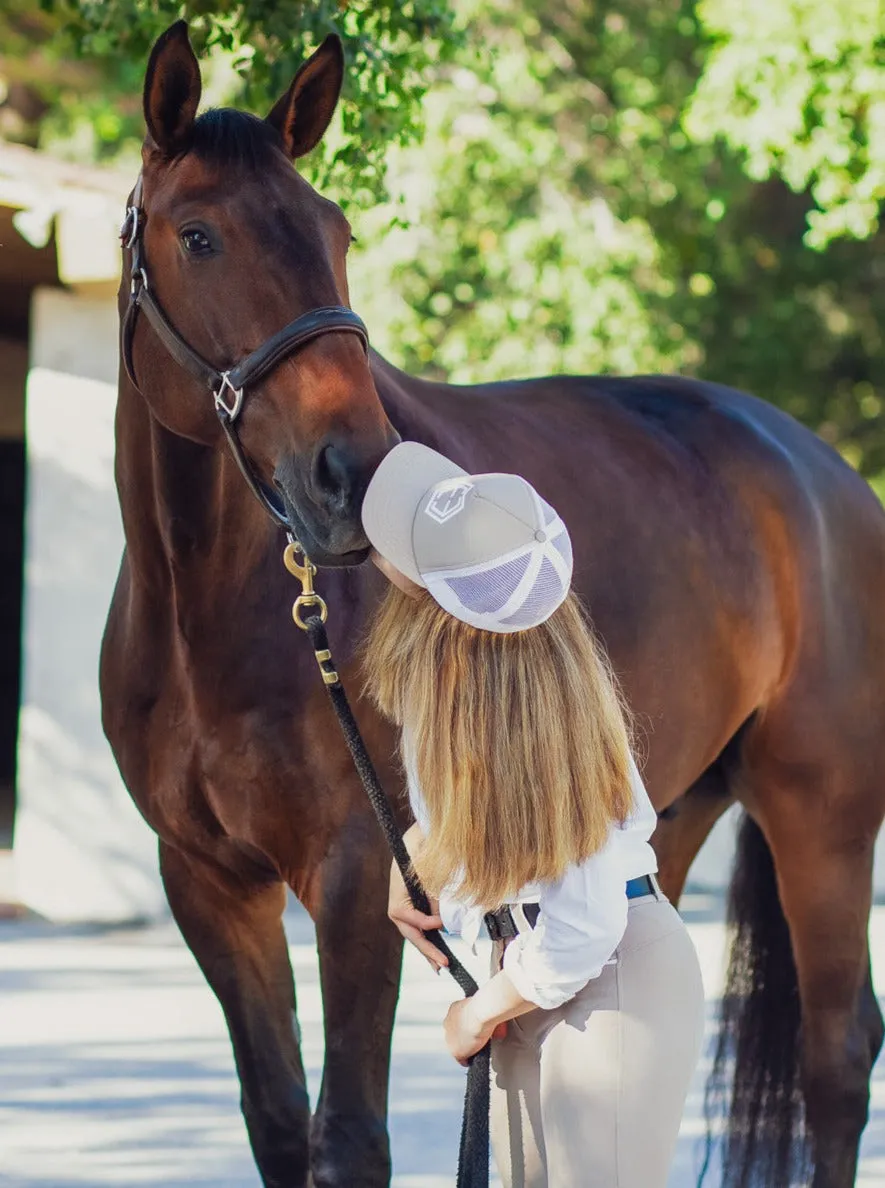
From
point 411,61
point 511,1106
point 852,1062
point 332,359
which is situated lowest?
point 852,1062

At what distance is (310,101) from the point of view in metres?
2.84

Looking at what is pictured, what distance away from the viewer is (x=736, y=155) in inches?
455

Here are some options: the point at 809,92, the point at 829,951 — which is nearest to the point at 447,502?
the point at 829,951

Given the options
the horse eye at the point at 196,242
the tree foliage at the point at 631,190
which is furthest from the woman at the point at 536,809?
the tree foliage at the point at 631,190

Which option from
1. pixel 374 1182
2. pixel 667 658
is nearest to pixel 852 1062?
pixel 667 658

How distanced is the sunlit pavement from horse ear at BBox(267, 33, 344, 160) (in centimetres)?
229

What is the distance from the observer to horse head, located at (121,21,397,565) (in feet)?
7.70

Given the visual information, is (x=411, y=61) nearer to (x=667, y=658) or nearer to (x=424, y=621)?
(x=667, y=658)

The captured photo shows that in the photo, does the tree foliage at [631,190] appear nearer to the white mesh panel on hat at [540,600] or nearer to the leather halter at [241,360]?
the leather halter at [241,360]

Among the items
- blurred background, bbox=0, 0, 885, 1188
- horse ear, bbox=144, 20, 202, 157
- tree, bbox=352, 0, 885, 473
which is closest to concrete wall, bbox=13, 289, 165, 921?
blurred background, bbox=0, 0, 885, 1188

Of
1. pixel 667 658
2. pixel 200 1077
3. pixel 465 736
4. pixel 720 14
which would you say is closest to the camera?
pixel 465 736

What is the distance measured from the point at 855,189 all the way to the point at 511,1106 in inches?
320

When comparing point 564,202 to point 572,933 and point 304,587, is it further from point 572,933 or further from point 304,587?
point 572,933

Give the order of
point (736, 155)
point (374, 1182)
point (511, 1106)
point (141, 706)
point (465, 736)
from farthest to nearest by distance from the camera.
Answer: point (736, 155) < point (141, 706) < point (374, 1182) < point (511, 1106) < point (465, 736)
